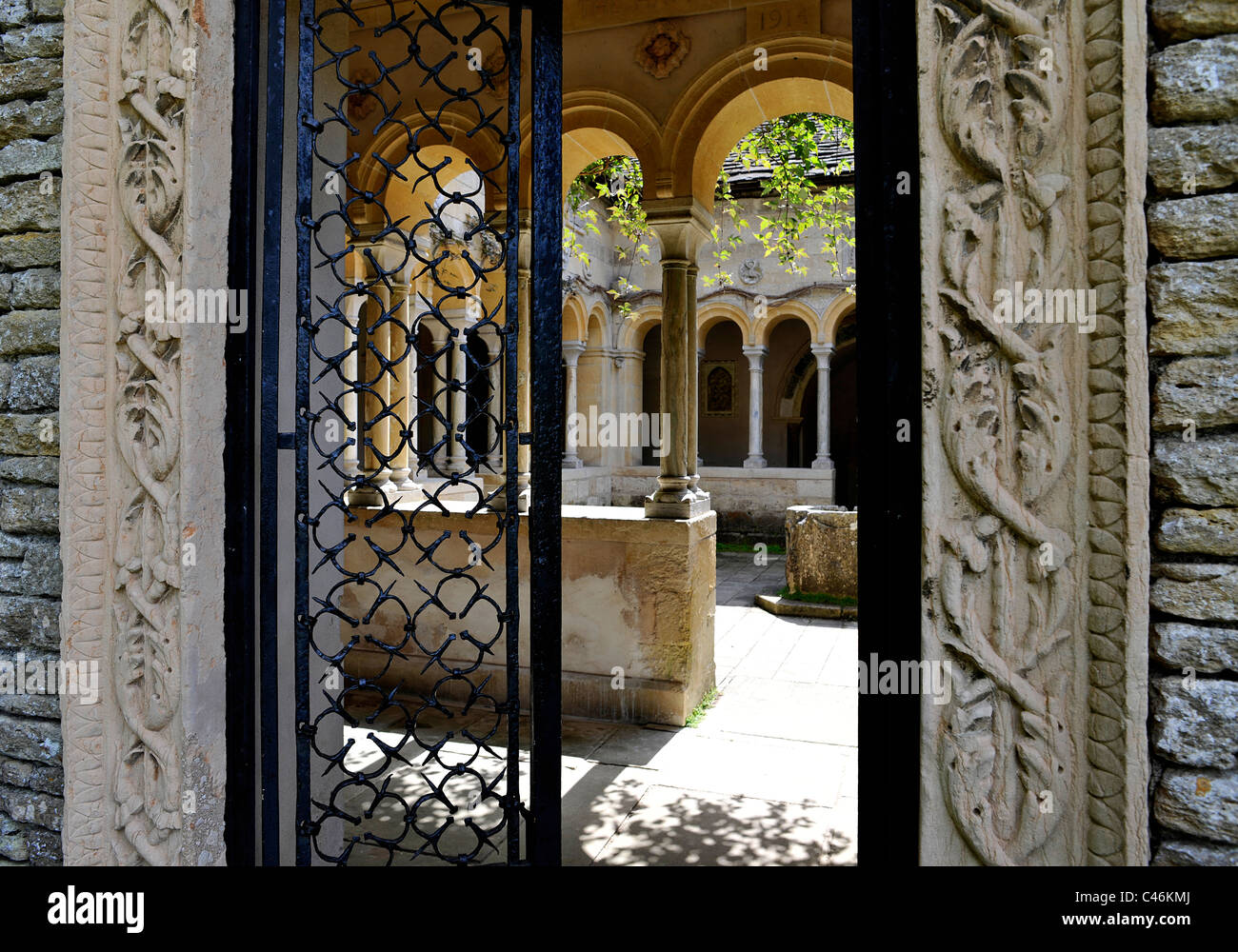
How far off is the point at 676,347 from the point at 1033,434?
11.7 ft

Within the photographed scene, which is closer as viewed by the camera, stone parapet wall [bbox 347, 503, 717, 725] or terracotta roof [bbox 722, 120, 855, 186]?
stone parapet wall [bbox 347, 503, 717, 725]

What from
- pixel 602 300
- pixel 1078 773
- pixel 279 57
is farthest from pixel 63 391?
pixel 602 300

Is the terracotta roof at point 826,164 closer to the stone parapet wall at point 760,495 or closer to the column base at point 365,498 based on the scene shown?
the stone parapet wall at point 760,495

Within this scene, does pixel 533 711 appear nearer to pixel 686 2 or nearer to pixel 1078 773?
pixel 1078 773

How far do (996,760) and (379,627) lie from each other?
4.46 m

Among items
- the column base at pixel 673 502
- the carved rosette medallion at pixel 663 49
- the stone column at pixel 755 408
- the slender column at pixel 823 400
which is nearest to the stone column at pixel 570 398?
the stone column at pixel 755 408

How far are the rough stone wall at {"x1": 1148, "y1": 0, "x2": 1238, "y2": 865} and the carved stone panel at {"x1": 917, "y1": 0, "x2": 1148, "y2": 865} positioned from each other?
0.15 feet

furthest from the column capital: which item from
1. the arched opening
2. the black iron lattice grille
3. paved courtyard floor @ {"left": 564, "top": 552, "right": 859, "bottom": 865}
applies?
the arched opening

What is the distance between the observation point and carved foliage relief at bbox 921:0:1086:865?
55.5 inches

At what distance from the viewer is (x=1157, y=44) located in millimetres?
1369

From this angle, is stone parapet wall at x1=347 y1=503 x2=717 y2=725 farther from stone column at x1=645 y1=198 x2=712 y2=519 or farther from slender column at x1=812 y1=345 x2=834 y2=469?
slender column at x1=812 y1=345 x2=834 y2=469

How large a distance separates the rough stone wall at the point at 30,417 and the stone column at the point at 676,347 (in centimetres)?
321

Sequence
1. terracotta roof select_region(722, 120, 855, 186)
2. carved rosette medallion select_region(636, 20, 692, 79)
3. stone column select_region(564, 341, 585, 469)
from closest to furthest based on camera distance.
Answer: carved rosette medallion select_region(636, 20, 692, 79) → terracotta roof select_region(722, 120, 855, 186) → stone column select_region(564, 341, 585, 469)

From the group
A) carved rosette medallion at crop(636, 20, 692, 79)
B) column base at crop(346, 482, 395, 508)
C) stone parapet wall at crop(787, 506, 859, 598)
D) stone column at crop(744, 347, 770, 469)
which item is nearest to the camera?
carved rosette medallion at crop(636, 20, 692, 79)
